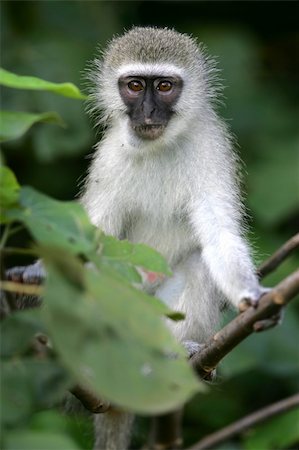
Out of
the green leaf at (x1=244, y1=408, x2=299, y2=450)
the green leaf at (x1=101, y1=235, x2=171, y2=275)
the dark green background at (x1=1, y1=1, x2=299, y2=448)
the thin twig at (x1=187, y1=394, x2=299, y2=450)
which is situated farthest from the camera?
the dark green background at (x1=1, y1=1, x2=299, y2=448)

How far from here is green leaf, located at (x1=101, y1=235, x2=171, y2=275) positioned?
3367 mm

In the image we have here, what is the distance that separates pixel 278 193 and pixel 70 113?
185cm

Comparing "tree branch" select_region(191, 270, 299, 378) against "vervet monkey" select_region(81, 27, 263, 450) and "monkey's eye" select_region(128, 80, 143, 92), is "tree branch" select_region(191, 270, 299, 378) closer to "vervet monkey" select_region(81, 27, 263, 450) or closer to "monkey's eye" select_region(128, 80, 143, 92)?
"vervet monkey" select_region(81, 27, 263, 450)

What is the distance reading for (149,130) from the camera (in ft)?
19.3

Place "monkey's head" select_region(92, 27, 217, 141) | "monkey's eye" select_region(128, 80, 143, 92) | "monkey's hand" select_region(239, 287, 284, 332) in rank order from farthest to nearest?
"monkey's eye" select_region(128, 80, 143, 92) → "monkey's head" select_region(92, 27, 217, 141) → "monkey's hand" select_region(239, 287, 284, 332)

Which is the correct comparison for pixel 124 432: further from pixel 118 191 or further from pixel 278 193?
pixel 278 193

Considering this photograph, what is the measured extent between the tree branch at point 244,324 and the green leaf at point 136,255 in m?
0.40

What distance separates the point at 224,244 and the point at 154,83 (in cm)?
112

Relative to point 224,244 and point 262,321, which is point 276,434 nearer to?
point 224,244

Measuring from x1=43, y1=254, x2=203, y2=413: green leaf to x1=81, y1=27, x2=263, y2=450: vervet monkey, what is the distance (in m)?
2.98

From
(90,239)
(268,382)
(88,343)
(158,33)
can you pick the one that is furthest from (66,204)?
(268,382)

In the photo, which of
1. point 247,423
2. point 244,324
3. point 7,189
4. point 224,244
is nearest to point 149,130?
point 224,244

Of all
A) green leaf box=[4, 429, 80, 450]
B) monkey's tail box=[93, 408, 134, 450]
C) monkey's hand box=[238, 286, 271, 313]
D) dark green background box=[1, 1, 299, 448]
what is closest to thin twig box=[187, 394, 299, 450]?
monkey's hand box=[238, 286, 271, 313]

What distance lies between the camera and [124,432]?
6.08 metres
